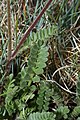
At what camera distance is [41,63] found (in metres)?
1.39

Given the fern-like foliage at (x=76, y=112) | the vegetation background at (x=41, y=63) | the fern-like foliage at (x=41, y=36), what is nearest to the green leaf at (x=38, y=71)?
the vegetation background at (x=41, y=63)

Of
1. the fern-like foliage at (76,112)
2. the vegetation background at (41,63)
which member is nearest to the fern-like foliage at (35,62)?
the vegetation background at (41,63)

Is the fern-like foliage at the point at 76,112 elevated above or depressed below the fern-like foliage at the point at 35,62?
below

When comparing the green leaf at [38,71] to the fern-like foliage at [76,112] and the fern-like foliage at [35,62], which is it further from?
the fern-like foliage at [76,112]

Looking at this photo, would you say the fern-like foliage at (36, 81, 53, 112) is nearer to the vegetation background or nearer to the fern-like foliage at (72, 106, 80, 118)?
the vegetation background

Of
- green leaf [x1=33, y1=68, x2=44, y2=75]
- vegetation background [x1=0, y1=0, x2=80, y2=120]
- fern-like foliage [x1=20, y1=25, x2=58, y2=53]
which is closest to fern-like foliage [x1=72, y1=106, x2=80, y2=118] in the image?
vegetation background [x1=0, y1=0, x2=80, y2=120]

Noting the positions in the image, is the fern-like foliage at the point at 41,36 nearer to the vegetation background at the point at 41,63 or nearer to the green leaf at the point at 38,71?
the vegetation background at the point at 41,63

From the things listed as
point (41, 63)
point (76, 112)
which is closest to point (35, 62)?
point (41, 63)

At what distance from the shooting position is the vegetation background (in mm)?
1404

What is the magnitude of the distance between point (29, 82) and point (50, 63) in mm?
245

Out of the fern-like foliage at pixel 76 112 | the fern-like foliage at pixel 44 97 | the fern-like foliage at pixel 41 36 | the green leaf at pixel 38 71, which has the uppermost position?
the fern-like foliage at pixel 41 36

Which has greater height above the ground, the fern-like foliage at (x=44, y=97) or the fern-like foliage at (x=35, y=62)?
the fern-like foliage at (x=35, y=62)

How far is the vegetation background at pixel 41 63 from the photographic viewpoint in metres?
1.40

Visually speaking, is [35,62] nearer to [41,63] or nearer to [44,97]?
[41,63]
